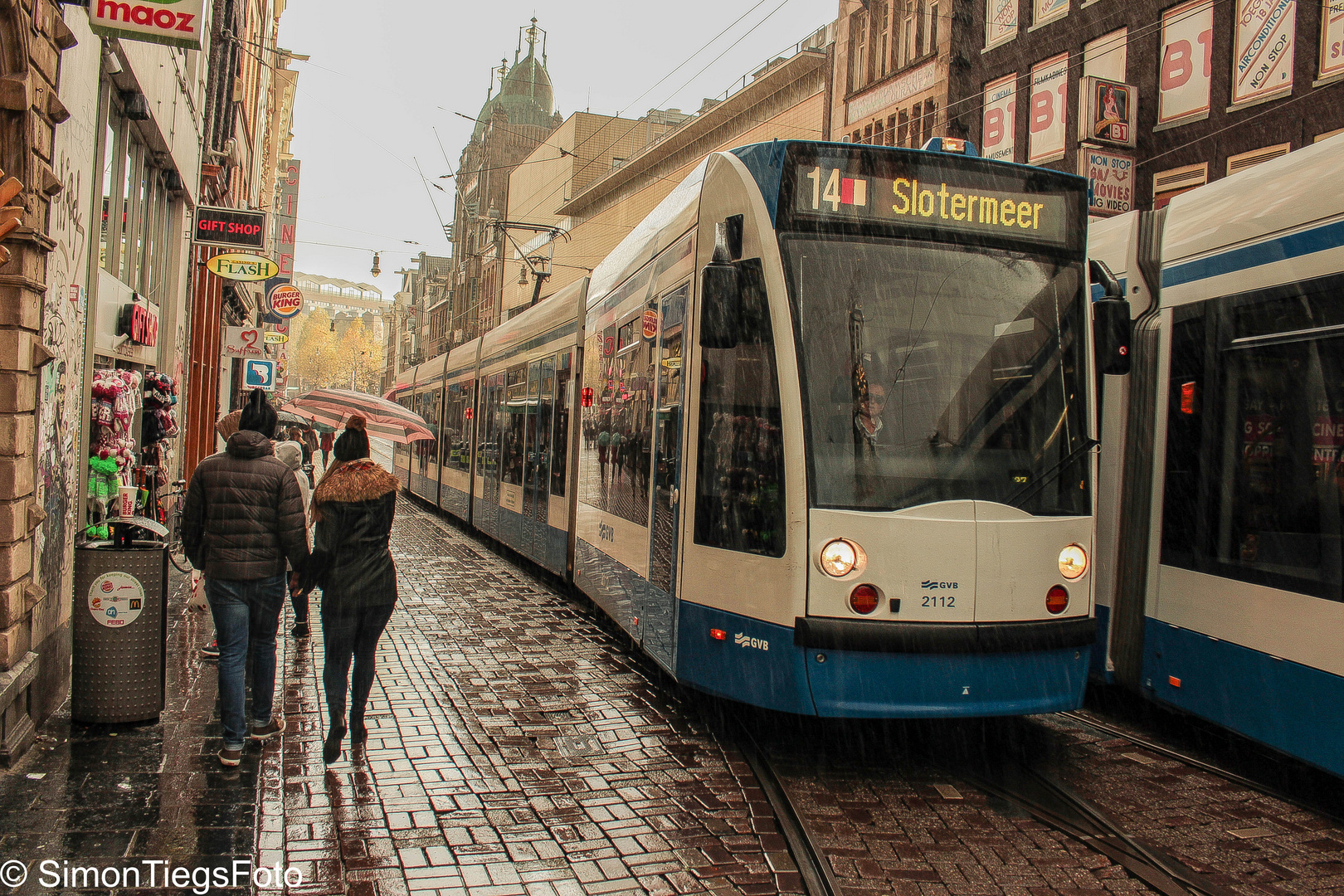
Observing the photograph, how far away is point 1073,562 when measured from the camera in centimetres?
579

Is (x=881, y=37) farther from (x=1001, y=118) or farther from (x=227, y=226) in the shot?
(x=227, y=226)

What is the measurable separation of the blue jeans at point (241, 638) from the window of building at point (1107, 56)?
19.6 meters

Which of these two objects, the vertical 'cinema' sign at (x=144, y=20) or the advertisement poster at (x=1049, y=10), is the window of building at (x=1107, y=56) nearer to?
the advertisement poster at (x=1049, y=10)

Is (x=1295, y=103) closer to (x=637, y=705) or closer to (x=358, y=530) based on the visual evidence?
(x=637, y=705)

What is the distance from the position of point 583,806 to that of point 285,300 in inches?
987

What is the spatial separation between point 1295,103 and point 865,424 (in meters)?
16.0

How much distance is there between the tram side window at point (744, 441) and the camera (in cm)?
564

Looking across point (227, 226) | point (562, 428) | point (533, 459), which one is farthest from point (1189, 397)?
point (227, 226)

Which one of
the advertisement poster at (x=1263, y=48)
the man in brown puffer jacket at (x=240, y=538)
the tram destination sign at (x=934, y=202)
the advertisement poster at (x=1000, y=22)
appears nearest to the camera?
the man in brown puffer jacket at (x=240, y=538)

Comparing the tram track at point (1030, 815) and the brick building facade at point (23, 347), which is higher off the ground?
the brick building facade at point (23, 347)

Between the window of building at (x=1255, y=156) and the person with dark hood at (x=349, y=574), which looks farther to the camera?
the window of building at (x=1255, y=156)

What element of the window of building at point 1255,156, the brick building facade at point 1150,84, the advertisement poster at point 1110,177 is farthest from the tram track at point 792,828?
the advertisement poster at point 1110,177

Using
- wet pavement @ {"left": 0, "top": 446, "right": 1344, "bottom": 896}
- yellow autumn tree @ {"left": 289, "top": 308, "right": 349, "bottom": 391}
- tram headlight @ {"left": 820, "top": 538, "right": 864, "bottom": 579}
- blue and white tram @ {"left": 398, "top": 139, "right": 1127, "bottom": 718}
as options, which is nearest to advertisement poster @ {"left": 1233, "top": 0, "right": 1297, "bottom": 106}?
blue and white tram @ {"left": 398, "top": 139, "right": 1127, "bottom": 718}

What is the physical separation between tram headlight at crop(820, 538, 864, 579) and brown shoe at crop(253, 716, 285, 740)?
3002 mm
